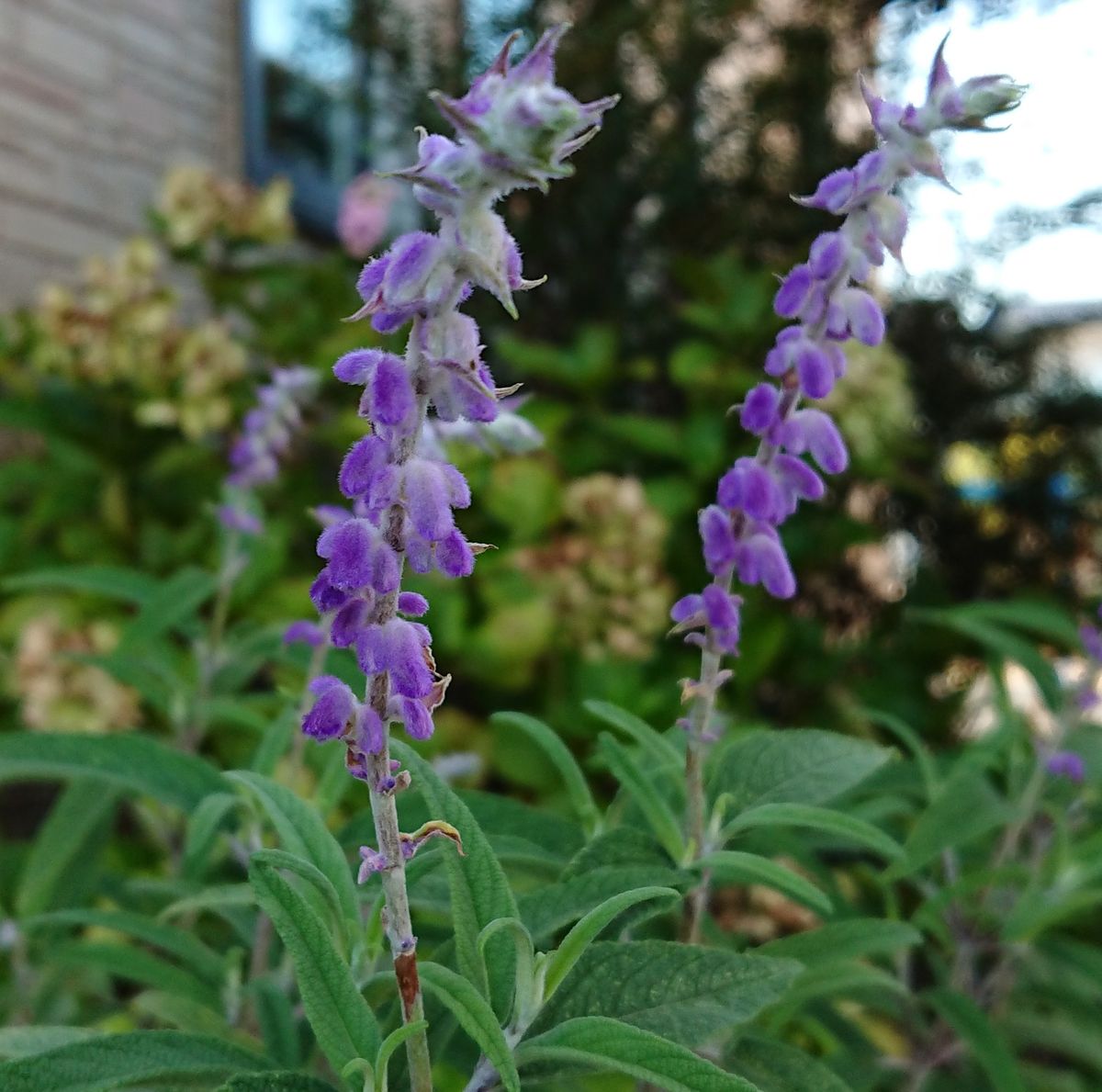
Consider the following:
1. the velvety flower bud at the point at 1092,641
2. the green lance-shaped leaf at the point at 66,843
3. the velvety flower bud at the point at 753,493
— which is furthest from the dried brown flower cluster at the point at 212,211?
the velvety flower bud at the point at 753,493

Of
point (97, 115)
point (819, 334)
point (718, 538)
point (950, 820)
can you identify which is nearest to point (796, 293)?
point (819, 334)

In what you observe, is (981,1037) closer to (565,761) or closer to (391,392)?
(565,761)

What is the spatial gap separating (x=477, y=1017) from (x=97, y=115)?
2.78m

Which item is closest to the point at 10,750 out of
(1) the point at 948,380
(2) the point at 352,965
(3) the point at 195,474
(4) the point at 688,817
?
(2) the point at 352,965

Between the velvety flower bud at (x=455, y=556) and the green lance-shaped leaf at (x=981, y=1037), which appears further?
the green lance-shaped leaf at (x=981, y=1037)

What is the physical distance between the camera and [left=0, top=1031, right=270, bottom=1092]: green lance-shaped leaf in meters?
0.46

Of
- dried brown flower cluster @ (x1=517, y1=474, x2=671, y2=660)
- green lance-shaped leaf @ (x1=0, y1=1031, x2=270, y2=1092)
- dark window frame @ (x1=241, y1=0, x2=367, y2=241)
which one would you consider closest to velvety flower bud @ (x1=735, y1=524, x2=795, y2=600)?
green lance-shaped leaf @ (x1=0, y1=1031, x2=270, y2=1092)

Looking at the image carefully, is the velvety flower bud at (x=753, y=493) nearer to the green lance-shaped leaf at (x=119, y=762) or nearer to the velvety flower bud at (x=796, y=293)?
the velvety flower bud at (x=796, y=293)

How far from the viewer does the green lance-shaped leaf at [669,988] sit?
1.69 feet

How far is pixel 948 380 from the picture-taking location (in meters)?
2.82

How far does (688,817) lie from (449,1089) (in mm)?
247

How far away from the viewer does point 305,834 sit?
573mm

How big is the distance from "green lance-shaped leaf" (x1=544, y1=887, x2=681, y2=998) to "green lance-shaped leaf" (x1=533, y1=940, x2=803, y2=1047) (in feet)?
0.06

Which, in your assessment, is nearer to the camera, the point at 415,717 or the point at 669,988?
the point at 415,717
